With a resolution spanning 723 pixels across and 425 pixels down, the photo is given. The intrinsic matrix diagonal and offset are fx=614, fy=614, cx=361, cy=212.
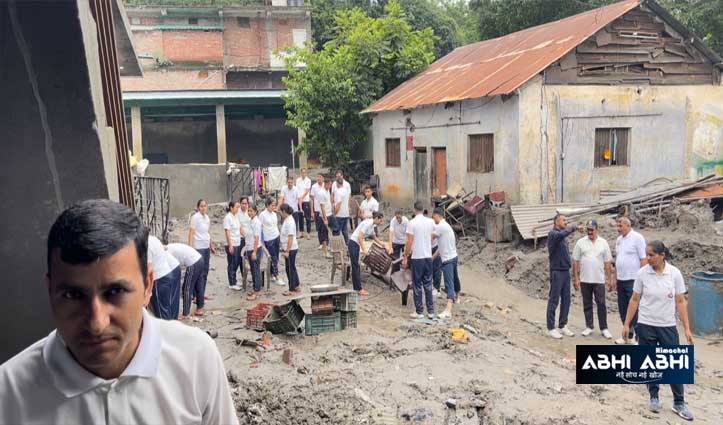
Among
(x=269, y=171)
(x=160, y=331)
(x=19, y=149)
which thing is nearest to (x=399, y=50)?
(x=269, y=171)

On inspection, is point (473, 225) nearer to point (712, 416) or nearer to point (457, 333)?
point (457, 333)

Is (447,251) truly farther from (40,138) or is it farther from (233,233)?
(40,138)

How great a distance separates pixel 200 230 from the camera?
34.5 feet

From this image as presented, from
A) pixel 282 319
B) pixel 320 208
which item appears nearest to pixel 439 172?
pixel 320 208

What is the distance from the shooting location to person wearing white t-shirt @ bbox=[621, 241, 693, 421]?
6340 mm

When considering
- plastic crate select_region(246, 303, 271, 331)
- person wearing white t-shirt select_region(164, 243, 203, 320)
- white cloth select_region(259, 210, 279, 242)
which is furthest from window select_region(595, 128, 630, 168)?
person wearing white t-shirt select_region(164, 243, 203, 320)

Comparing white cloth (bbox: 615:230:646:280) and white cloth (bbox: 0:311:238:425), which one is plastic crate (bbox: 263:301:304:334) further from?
white cloth (bbox: 0:311:238:425)

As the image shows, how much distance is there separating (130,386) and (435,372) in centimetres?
621

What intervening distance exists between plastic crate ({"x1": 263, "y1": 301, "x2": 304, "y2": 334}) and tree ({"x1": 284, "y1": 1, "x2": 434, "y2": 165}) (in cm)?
1476

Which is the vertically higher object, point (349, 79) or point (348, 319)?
point (349, 79)

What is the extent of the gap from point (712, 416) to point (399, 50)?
1941 cm

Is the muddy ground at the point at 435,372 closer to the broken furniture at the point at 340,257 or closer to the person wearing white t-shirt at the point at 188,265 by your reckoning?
the person wearing white t-shirt at the point at 188,265

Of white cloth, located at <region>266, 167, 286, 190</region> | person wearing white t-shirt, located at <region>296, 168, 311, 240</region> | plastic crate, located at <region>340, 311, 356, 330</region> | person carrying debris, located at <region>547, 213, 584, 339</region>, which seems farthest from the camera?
white cloth, located at <region>266, 167, 286, 190</region>

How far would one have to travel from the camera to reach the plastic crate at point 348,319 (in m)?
8.97
